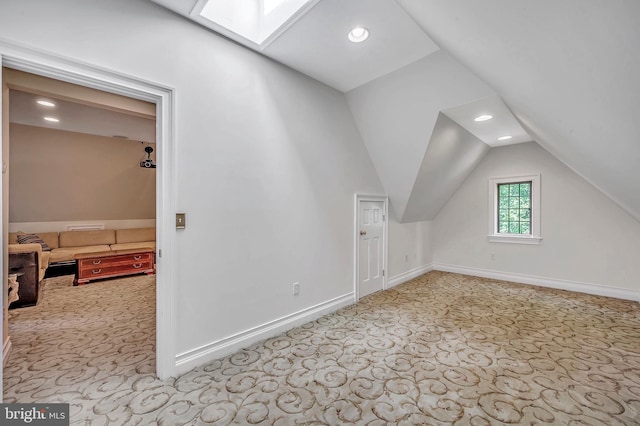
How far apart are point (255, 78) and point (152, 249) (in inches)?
163

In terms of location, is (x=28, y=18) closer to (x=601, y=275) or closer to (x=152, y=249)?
(x=152, y=249)

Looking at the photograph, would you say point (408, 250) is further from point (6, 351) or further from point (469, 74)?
point (6, 351)

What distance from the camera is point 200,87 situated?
204 cm

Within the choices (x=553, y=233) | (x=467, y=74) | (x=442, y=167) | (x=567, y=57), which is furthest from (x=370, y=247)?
(x=553, y=233)

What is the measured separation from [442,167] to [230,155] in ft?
10.1

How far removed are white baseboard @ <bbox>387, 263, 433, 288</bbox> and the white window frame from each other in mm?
1277

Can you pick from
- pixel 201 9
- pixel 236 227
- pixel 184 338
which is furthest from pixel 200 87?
pixel 184 338

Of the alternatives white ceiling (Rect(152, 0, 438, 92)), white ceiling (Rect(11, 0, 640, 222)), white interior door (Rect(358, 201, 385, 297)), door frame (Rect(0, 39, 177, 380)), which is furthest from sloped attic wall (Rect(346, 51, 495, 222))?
door frame (Rect(0, 39, 177, 380))

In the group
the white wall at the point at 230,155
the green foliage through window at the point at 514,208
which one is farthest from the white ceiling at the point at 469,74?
the green foliage through window at the point at 514,208

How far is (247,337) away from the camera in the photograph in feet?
7.64

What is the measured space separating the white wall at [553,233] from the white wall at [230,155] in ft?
10.8

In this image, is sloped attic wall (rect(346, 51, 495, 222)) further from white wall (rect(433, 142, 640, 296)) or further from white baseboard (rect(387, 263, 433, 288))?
white wall (rect(433, 142, 640, 296))

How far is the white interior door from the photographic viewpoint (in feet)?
11.8

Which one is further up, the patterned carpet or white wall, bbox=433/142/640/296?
white wall, bbox=433/142/640/296
